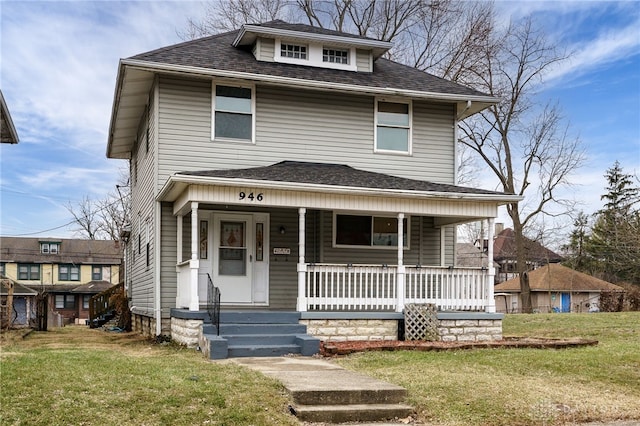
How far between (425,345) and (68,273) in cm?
5211

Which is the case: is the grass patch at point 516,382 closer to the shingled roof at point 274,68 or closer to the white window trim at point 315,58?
the shingled roof at point 274,68

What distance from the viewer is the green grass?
6902 millimetres

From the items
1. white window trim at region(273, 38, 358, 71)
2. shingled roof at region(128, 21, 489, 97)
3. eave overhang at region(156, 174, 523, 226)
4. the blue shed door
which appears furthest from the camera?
the blue shed door

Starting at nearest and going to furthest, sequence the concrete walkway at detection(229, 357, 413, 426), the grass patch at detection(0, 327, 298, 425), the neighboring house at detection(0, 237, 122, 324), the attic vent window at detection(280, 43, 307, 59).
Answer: the grass patch at detection(0, 327, 298, 425)
the concrete walkway at detection(229, 357, 413, 426)
the attic vent window at detection(280, 43, 307, 59)
the neighboring house at detection(0, 237, 122, 324)

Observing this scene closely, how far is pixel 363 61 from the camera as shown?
1730 cm

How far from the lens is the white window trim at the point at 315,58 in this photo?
16484mm

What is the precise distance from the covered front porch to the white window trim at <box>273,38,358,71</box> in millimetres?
2783

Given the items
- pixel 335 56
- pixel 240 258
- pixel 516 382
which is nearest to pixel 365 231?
pixel 240 258

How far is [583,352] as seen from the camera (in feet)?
39.5

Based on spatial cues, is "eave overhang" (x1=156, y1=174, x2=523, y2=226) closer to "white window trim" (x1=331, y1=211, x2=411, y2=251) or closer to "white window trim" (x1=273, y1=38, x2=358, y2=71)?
"white window trim" (x1=331, y1=211, x2=411, y2=251)

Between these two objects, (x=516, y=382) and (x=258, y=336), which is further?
(x=258, y=336)

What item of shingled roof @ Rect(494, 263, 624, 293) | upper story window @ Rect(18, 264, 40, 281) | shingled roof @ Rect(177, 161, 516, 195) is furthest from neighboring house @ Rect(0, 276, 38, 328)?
shingled roof @ Rect(494, 263, 624, 293)

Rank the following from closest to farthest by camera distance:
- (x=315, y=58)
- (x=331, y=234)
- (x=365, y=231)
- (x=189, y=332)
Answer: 1. (x=189, y=332)
2. (x=331, y=234)
3. (x=365, y=231)
4. (x=315, y=58)

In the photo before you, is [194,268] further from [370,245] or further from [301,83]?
[301,83]
